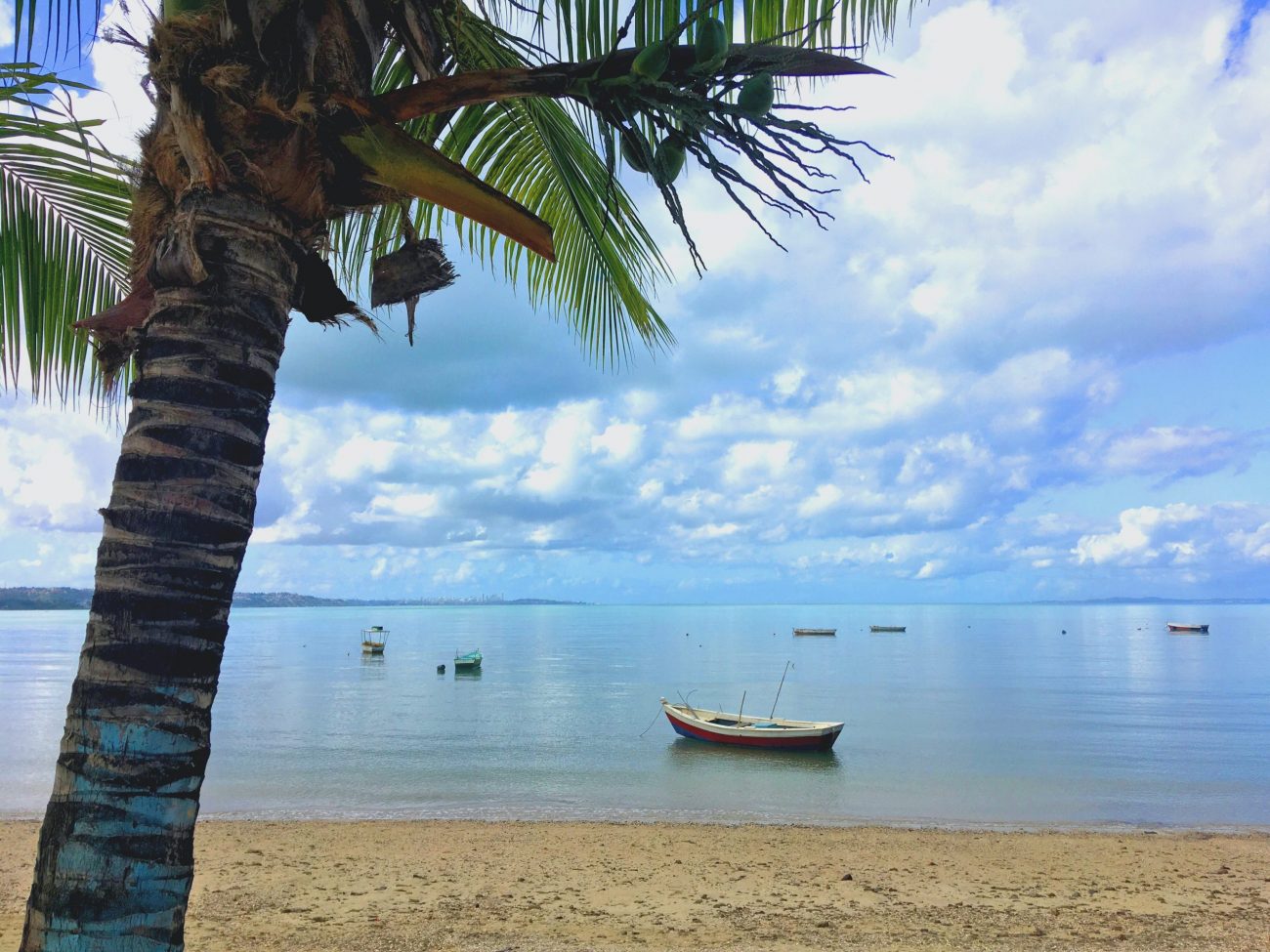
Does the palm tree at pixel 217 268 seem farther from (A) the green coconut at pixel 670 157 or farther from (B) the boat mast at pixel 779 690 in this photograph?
(B) the boat mast at pixel 779 690

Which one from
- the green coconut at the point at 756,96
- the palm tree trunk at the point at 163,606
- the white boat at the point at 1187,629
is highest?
the green coconut at the point at 756,96

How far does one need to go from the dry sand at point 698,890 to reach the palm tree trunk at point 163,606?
6.00m

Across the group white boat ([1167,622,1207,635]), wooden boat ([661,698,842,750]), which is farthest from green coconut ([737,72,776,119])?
white boat ([1167,622,1207,635])

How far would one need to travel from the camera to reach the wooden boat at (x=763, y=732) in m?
23.2

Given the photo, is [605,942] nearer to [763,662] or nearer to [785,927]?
[785,927]

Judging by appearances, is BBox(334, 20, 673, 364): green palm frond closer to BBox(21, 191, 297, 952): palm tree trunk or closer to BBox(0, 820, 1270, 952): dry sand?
BBox(21, 191, 297, 952): palm tree trunk

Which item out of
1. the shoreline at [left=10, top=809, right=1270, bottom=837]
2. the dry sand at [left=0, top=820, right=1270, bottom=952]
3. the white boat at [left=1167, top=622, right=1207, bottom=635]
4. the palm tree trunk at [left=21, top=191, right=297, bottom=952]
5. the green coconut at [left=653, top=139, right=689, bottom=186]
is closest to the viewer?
the palm tree trunk at [left=21, top=191, right=297, bottom=952]

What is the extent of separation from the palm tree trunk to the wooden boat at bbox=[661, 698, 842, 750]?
2222cm

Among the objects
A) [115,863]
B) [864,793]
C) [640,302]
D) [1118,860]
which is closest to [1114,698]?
[864,793]

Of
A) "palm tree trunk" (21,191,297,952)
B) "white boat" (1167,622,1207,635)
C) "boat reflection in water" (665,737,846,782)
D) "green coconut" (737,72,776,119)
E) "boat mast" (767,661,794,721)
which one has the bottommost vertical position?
"boat reflection in water" (665,737,846,782)

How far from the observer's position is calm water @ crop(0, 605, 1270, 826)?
18.2 metres

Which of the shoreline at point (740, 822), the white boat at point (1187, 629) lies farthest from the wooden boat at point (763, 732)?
the white boat at point (1187, 629)

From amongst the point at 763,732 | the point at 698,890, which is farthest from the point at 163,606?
the point at 763,732

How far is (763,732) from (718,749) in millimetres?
1612
